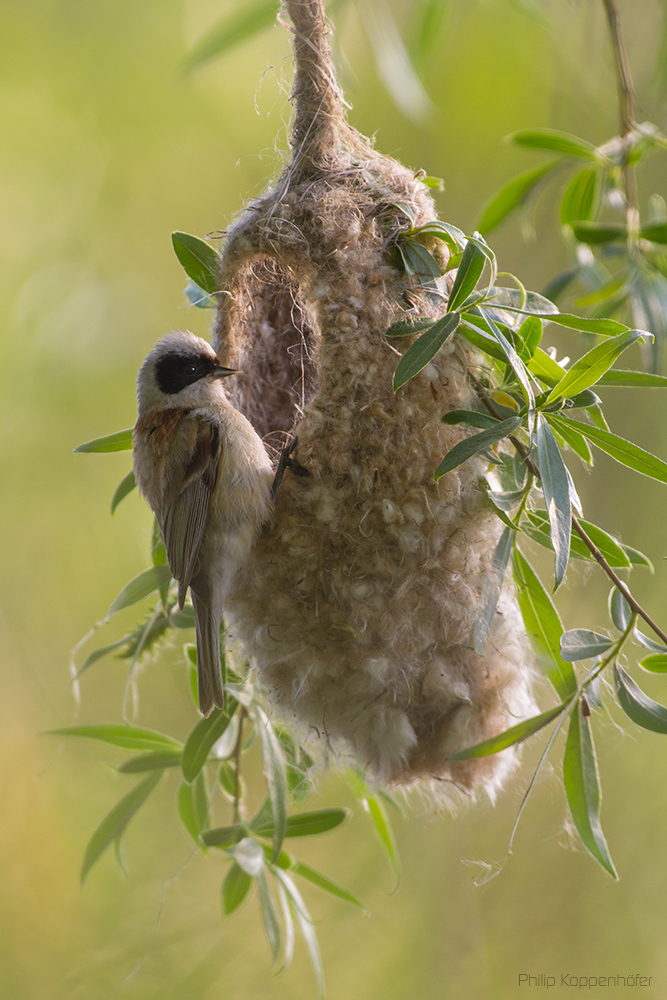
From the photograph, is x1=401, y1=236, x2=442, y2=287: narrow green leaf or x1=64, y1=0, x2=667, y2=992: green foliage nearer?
x1=64, y1=0, x2=667, y2=992: green foliage

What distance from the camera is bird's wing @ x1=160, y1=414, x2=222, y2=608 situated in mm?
1875

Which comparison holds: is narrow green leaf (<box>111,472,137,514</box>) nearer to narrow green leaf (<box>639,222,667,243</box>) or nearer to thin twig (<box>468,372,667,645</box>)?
thin twig (<box>468,372,667,645</box>)

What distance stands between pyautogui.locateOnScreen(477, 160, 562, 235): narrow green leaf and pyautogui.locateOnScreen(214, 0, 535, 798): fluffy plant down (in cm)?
52

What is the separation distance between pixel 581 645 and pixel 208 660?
0.81 meters

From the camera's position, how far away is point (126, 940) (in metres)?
4.28

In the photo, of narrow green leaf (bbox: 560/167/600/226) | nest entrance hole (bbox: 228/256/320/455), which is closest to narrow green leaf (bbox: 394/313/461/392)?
nest entrance hole (bbox: 228/256/320/455)

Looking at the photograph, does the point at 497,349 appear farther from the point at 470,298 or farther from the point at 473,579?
the point at 473,579

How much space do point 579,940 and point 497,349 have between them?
12.8 feet

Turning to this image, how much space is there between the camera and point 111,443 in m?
2.02

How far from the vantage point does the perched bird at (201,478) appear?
6.02 ft

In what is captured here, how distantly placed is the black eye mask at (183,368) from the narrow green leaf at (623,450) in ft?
3.16

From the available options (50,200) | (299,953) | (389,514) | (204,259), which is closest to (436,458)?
(389,514)

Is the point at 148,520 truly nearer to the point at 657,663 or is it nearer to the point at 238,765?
the point at 238,765

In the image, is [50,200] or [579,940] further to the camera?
[50,200]
